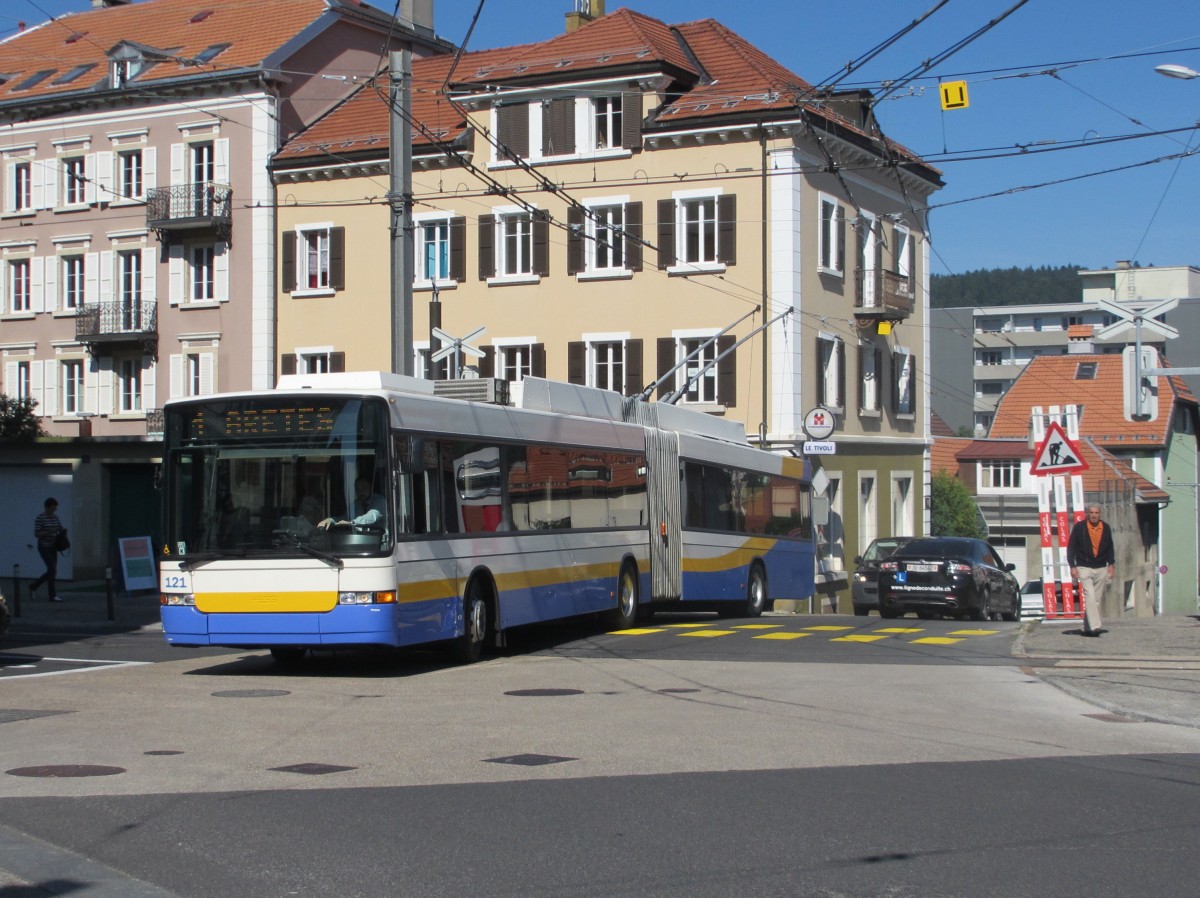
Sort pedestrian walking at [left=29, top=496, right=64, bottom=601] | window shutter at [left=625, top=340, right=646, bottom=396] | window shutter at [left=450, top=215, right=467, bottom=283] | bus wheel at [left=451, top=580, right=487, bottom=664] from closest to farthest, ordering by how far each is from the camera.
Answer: bus wheel at [left=451, top=580, right=487, bottom=664] < pedestrian walking at [left=29, top=496, right=64, bottom=601] < window shutter at [left=625, top=340, right=646, bottom=396] < window shutter at [left=450, top=215, right=467, bottom=283]

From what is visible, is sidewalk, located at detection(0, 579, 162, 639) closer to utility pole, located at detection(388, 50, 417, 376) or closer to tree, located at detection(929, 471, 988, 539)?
utility pole, located at detection(388, 50, 417, 376)

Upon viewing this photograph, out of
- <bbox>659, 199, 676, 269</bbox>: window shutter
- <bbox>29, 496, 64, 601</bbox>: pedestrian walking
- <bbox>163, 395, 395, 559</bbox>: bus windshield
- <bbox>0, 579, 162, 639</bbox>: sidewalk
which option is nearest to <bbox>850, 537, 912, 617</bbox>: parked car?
<bbox>659, 199, 676, 269</bbox>: window shutter

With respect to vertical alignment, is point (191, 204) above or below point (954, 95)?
above

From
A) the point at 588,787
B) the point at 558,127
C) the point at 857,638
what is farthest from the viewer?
the point at 558,127

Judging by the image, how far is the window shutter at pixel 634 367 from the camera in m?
40.8

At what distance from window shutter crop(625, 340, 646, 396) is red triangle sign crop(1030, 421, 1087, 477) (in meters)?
18.7

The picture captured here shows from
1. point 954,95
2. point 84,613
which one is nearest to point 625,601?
point 954,95

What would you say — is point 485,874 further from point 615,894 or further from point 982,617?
point 982,617

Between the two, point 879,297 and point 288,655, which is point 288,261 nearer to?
point 879,297

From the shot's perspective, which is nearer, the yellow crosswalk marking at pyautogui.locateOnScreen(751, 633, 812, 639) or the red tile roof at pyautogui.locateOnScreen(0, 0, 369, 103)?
the yellow crosswalk marking at pyautogui.locateOnScreen(751, 633, 812, 639)

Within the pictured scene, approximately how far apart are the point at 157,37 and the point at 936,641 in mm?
35935

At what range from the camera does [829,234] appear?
41.2 m

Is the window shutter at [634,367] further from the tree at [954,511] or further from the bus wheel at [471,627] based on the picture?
the tree at [954,511]

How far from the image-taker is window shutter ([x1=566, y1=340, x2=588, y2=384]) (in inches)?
1630
